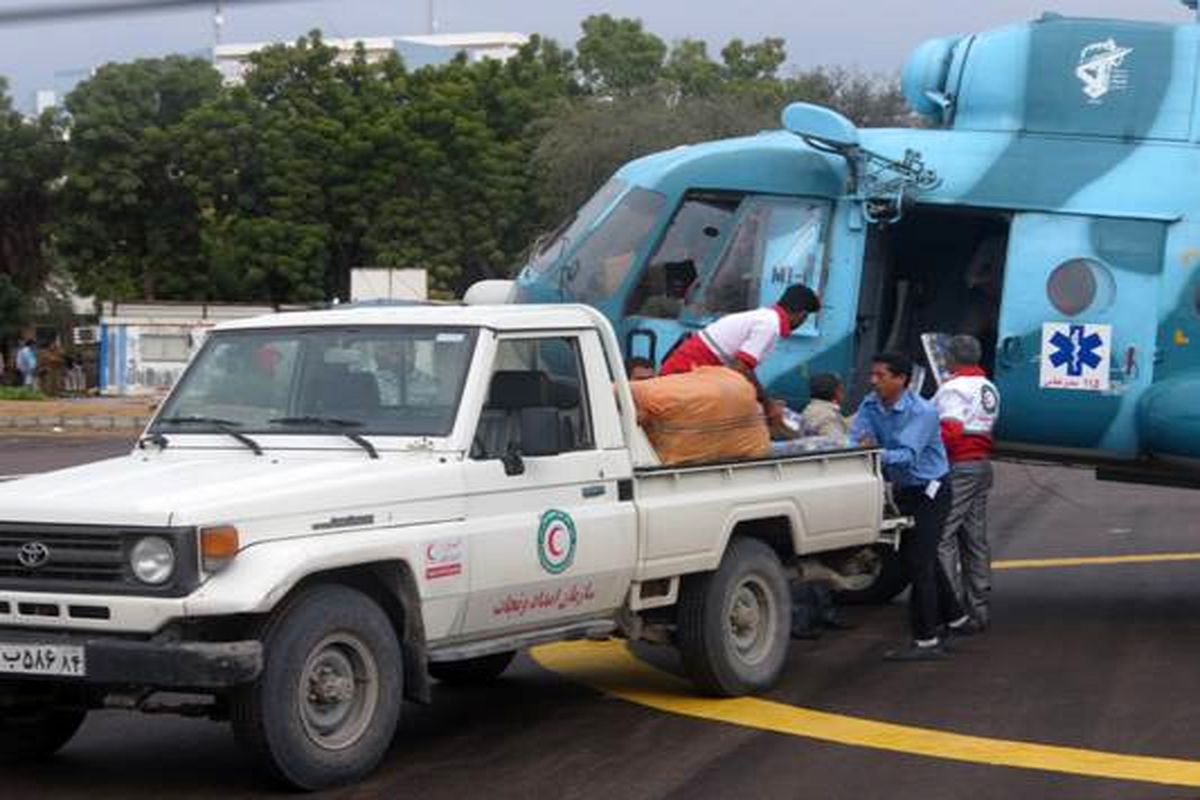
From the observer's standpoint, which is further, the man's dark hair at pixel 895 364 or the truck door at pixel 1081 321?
the truck door at pixel 1081 321

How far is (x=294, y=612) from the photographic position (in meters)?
7.49

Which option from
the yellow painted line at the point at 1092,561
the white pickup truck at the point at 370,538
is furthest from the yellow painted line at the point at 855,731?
the yellow painted line at the point at 1092,561

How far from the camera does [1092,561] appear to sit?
1577 centimetres

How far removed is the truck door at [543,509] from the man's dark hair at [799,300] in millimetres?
2805

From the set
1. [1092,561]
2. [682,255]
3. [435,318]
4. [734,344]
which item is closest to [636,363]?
[682,255]

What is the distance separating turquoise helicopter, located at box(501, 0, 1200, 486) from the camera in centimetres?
1224


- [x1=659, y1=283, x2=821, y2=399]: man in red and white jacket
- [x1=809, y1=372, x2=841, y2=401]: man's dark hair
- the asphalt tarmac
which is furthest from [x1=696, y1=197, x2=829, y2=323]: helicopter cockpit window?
the asphalt tarmac

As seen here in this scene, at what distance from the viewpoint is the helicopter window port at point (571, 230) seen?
13.0 m

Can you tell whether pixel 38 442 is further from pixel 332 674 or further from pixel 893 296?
pixel 332 674

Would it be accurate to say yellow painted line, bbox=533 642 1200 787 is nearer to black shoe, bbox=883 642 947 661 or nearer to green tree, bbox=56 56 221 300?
black shoe, bbox=883 642 947 661

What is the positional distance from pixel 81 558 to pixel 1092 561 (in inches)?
410

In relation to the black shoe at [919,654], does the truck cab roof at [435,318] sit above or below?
above

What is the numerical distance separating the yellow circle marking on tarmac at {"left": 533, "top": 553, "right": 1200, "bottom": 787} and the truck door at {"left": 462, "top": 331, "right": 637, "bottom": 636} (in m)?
0.95

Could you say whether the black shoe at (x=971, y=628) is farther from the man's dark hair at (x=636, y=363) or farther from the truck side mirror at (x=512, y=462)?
the truck side mirror at (x=512, y=462)
